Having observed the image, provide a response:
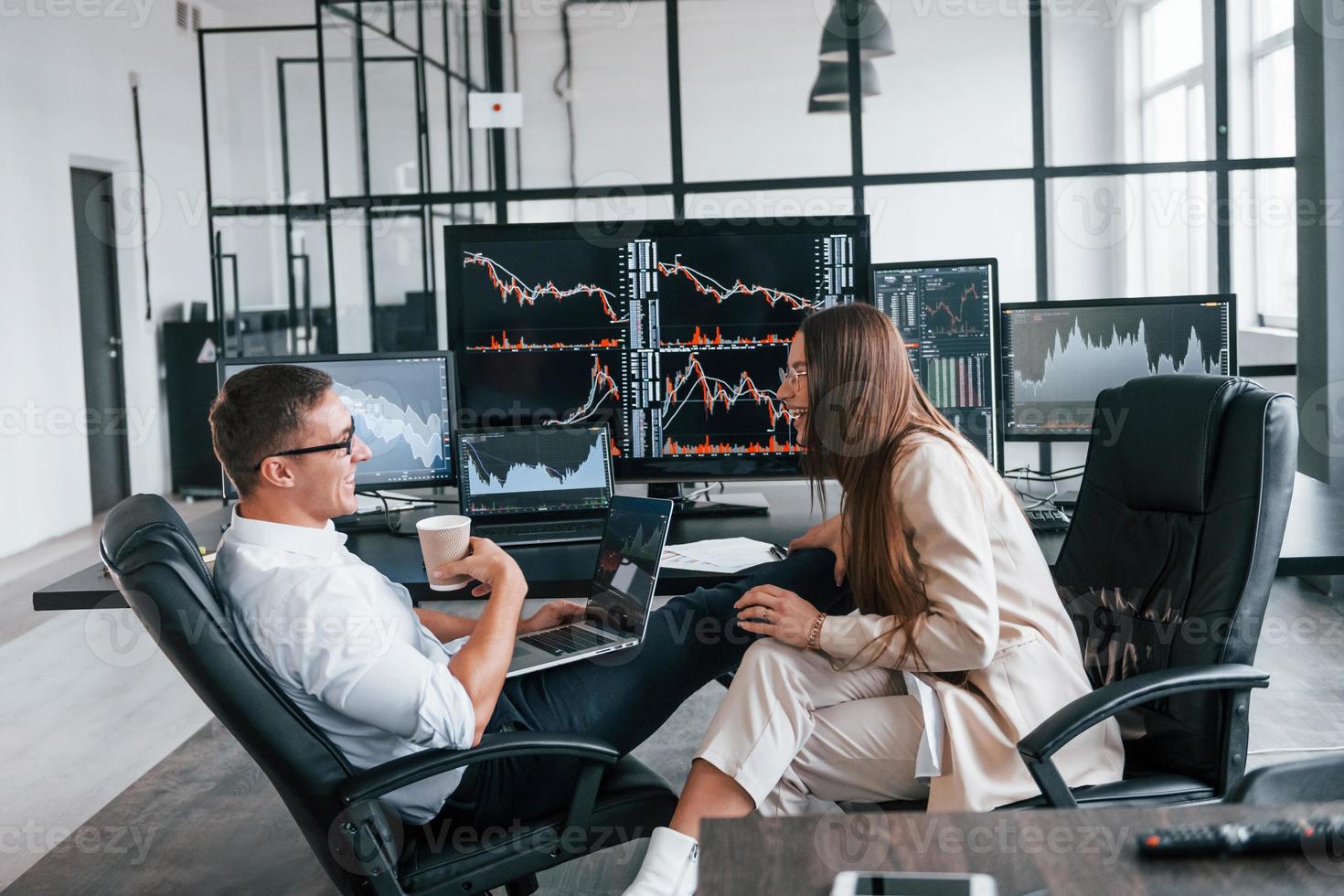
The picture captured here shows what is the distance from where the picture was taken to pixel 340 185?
213 inches

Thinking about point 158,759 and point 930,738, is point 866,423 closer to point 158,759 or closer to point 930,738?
point 930,738

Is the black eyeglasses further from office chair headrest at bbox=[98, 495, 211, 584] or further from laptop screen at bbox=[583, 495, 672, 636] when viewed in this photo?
laptop screen at bbox=[583, 495, 672, 636]

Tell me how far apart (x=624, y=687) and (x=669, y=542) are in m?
0.56

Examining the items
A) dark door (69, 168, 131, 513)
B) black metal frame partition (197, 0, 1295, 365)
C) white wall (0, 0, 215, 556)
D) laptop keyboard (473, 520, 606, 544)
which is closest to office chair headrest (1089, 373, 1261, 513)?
laptop keyboard (473, 520, 606, 544)

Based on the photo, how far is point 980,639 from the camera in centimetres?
159

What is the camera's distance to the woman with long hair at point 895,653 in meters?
1.59

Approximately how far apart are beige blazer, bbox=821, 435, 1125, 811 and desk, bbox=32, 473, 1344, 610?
49 cm

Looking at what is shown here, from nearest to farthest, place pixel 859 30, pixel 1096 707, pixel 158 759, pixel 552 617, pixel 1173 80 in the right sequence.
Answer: pixel 1096 707 → pixel 552 617 → pixel 158 759 → pixel 1173 80 → pixel 859 30

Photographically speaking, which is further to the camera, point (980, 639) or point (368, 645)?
point (980, 639)

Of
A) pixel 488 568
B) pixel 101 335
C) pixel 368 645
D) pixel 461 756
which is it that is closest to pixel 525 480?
pixel 488 568

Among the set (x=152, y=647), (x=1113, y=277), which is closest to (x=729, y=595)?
(x=152, y=647)

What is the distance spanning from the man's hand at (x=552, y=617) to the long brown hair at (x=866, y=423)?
0.52 meters

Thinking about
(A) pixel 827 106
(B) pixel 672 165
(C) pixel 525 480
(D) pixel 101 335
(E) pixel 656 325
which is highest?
(A) pixel 827 106

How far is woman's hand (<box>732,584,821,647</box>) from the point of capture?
1.70 m
